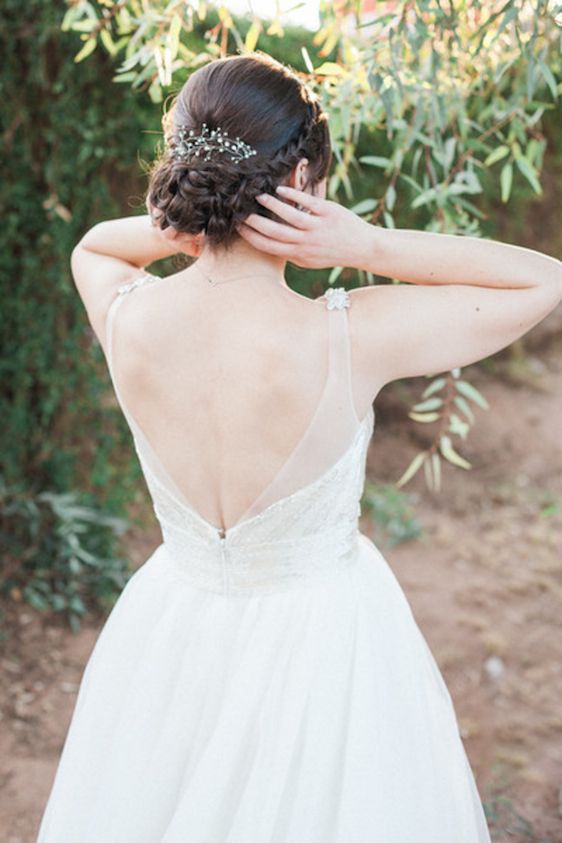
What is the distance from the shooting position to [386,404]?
5.56m

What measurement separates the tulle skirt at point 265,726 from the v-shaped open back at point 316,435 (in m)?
0.21

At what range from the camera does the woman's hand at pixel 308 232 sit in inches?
57.7

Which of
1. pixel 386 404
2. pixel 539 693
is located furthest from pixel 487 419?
pixel 539 693

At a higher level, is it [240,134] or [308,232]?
[240,134]

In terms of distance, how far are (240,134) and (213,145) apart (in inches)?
1.8

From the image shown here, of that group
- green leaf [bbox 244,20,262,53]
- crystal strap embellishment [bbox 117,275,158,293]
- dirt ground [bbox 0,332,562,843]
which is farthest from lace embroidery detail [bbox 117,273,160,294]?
dirt ground [bbox 0,332,562,843]

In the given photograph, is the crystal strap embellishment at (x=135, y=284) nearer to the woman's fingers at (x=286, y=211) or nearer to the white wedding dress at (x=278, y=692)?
A: the white wedding dress at (x=278, y=692)

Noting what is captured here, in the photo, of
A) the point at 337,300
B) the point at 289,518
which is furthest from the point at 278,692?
the point at 337,300

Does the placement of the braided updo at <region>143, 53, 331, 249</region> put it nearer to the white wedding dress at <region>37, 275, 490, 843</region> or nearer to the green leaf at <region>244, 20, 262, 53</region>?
the white wedding dress at <region>37, 275, 490, 843</region>

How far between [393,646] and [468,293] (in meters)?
0.67

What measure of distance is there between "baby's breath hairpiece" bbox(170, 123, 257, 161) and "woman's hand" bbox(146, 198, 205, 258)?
0.13m

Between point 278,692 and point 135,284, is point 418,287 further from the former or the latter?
point 278,692

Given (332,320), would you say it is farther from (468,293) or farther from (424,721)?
(424,721)

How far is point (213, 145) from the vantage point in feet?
4.80
